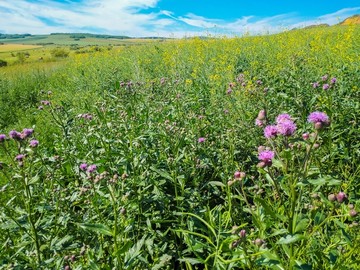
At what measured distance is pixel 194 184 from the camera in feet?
8.73

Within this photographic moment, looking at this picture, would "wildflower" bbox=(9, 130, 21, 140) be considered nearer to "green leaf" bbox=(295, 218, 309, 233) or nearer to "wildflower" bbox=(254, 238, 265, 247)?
"wildflower" bbox=(254, 238, 265, 247)

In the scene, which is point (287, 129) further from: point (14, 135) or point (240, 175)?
point (14, 135)

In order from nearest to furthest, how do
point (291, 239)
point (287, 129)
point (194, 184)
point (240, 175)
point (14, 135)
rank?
point (291, 239), point (287, 129), point (240, 175), point (14, 135), point (194, 184)

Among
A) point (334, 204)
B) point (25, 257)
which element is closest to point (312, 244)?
point (334, 204)

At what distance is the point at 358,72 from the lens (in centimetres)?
427

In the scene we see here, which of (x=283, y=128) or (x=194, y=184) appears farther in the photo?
(x=194, y=184)

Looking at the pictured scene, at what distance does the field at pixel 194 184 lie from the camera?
1.54 m

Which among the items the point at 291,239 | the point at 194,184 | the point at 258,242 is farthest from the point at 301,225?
the point at 194,184

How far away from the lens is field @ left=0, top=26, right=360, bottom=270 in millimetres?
1542

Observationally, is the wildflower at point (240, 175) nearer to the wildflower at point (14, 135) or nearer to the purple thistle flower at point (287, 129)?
the purple thistle flower at point (287, 129)

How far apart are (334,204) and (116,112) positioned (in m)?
2.87

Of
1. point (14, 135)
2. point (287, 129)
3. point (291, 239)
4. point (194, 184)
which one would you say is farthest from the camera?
point (194, 184)

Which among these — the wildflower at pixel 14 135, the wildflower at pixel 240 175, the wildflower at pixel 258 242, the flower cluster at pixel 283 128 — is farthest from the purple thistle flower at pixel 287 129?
the wildflower at pixel 14 135

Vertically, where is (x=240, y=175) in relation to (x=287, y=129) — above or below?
below
